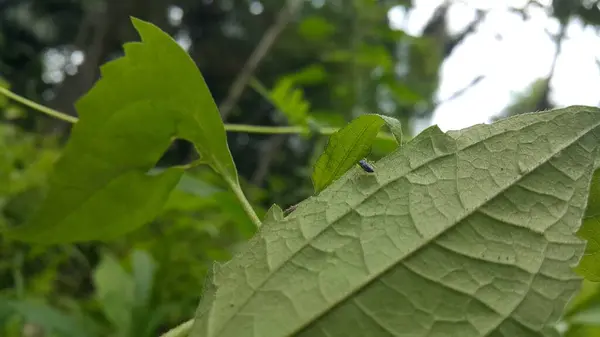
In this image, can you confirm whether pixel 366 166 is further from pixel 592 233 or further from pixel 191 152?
pixel 191 152

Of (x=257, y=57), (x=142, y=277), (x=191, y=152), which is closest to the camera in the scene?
(x=142, y=277)

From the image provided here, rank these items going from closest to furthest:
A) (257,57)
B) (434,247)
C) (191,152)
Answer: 1. (434,247)
2. (257,57)
3. (191,152)

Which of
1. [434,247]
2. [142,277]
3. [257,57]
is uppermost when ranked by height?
[257,57]

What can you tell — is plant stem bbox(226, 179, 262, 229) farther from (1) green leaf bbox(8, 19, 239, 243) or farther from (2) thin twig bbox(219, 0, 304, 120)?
(2) thin twig bbox(219, 0, 304, 120)

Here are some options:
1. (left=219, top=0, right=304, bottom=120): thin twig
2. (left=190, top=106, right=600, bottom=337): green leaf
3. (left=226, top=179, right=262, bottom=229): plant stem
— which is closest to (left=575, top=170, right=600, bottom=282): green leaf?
(left=190, top=106, right=600, bottom=337): green leaf

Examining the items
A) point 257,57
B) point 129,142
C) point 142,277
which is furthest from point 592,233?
point 257,57

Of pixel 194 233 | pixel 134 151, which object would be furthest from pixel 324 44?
pixel 134 151

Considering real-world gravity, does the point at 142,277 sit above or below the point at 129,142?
below

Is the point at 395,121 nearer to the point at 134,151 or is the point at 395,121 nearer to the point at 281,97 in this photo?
the point at 134,151
